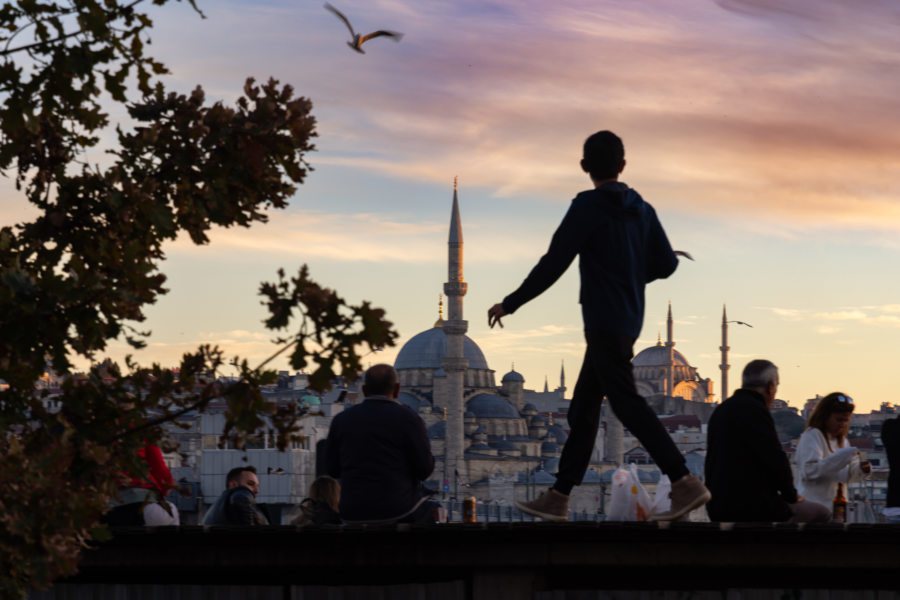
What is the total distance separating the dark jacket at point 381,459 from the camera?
7266 mm

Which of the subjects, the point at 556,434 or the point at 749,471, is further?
the point at 556,434

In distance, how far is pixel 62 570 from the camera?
17.3 feet

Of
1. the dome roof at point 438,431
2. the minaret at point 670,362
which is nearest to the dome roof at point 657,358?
the minaret at point 670,362

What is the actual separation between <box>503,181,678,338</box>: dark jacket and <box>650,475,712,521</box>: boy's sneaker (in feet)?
2.21

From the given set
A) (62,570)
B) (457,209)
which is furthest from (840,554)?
(457,209)

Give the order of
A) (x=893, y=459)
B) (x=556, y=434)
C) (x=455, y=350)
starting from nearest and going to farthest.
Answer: (x=893, y=459) → (x=455, y=350) → (x=556, y=434)

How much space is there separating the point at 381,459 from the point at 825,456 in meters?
2.35

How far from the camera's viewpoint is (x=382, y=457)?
7297mm

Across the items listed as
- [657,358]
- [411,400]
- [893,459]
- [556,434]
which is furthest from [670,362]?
[893,459]

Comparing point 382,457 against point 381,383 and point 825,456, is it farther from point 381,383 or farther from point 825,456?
point 825,456

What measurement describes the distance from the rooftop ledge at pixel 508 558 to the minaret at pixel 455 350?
8621cm

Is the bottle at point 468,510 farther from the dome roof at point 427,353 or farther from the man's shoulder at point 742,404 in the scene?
the dome roof at point 427,353

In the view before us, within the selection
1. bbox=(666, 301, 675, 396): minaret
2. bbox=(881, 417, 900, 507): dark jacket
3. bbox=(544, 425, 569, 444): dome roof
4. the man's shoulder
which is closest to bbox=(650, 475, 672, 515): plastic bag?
the man's shoulder

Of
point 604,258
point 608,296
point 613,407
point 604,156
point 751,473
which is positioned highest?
point 604,156
